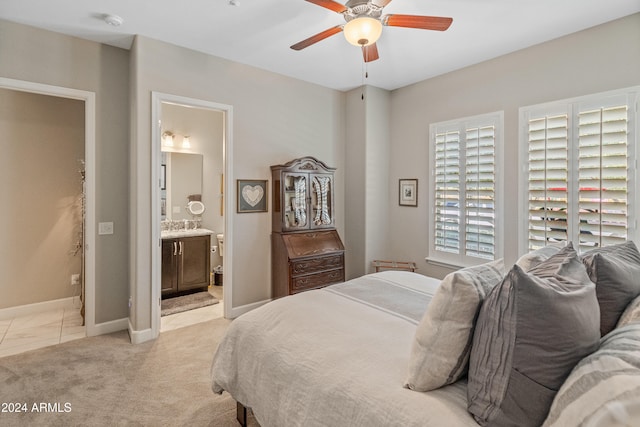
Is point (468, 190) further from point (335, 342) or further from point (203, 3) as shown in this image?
point (203, 3)

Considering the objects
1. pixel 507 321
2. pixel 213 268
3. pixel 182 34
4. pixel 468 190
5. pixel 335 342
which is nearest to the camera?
pixel 507 321

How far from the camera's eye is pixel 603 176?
2787mm

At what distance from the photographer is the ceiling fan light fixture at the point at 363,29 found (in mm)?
2131

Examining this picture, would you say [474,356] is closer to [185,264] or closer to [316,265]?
[316,265]

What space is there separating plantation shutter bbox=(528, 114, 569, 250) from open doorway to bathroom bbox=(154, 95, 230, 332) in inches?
135

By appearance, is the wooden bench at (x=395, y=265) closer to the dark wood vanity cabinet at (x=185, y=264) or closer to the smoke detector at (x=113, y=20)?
the dark wood vanity cabinet at (x=185, y=264)

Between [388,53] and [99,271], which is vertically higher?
[388,53]

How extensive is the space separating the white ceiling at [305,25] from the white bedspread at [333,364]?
2.25 meters

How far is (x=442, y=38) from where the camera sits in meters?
3.06

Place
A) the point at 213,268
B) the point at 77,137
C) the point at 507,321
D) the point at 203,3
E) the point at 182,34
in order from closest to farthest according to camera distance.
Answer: the point at 507,321
the point at 203,3
the point at 182,34
the point at 77,137
the point at 213,268

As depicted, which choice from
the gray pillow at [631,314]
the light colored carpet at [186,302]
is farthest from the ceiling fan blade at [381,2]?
the light colored carpet at [186,302]

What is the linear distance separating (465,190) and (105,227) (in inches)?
154

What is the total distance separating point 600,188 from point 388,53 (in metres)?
2.32

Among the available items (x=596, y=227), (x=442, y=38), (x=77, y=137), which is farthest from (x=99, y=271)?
(x=596, y=227)
